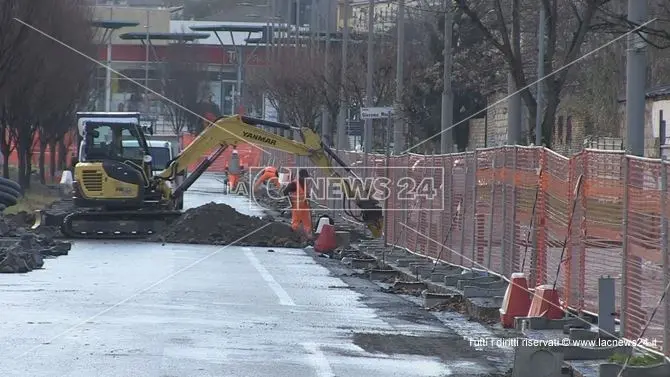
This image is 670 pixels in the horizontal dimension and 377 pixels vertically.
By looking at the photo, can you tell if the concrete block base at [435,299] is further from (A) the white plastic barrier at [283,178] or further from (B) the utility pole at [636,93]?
(A) the white plastic barrier at [283,178]

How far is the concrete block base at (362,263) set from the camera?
91.7 feet

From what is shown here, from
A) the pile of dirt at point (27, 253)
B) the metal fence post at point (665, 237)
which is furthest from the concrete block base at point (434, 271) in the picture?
the metal fence post at point (665, 237)

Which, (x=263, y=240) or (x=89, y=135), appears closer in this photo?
(x=263, y=240)

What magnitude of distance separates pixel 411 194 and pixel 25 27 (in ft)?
56.0

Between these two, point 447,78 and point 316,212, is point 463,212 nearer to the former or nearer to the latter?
point 447,78

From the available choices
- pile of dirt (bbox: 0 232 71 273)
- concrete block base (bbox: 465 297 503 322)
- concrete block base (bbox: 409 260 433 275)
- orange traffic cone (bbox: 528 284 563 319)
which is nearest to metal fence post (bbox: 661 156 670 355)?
orange traffic cone (bbox: 528 284 563 319)

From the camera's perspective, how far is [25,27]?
42938 mm

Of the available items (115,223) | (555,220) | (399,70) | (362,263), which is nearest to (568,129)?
(399,70)

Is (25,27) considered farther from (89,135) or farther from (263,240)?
(263,240)

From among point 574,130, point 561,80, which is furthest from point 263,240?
point 574,130

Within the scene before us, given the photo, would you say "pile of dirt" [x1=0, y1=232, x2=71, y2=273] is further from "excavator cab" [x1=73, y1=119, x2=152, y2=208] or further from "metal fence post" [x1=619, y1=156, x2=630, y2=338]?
"metal fence post" [x1=619, y1=156, x2=630, y2=338]

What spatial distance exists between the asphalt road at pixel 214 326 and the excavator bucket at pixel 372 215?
649cm

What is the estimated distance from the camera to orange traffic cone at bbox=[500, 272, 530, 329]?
55.4 feet

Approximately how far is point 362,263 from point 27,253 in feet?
20.7
